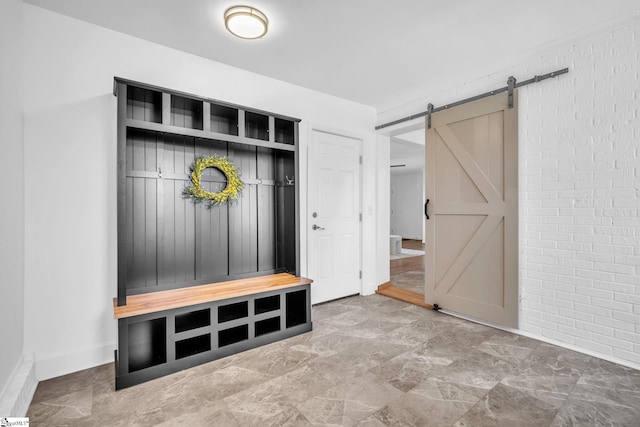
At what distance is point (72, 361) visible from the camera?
221 cm

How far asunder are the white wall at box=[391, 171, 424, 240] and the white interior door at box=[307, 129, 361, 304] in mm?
6788

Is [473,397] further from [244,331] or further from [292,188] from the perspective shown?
[292,188]

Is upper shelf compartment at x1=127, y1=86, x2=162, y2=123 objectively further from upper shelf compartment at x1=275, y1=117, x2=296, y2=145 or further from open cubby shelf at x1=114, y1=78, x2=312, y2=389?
upper shelf compartment at x1=275, y1=117, x2=296, y2=145

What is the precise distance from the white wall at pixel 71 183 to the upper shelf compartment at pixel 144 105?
13cm

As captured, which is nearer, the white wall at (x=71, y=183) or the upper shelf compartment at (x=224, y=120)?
the white wall at (x=71, y=183)

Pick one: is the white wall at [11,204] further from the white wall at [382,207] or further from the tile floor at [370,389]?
the white wall at [382,207]

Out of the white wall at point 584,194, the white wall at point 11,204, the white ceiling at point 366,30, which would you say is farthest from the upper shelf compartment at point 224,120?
the white wall at point 584,194

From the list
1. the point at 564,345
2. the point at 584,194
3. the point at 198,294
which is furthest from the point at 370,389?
the point at 584,194

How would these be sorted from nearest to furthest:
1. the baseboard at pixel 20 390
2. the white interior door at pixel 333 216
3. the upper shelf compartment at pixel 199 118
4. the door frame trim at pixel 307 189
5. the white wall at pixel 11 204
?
the baseboard at pixel 20 390, the white wall at pixel 11 204, the upper shelf compartment at pixel 199 118, the door frame trim at pixel 307 189, the white interior door at pixel 333 216

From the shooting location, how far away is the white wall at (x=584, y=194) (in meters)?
2.24

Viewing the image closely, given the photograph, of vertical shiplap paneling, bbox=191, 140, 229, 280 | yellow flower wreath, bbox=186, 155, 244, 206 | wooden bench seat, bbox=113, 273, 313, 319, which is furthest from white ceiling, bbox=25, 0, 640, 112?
wooden bench seat, bbox=113, 273, 313, 319

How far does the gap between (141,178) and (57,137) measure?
0.60 metres

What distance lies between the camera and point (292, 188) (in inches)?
120

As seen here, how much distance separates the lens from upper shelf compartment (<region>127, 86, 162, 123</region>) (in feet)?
7.93
